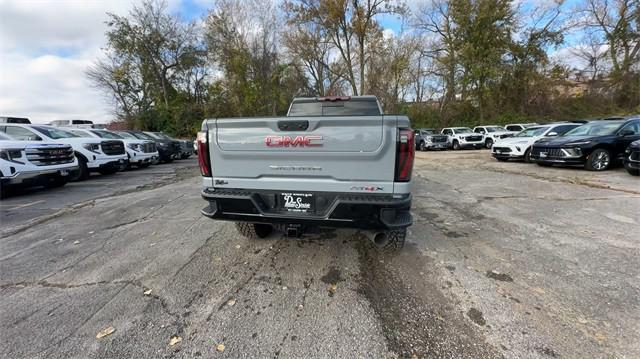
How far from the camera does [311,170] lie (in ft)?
8.53

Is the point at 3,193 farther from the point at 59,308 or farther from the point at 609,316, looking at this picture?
the point at 609,316

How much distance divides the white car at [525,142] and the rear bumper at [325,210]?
1125 centimetres

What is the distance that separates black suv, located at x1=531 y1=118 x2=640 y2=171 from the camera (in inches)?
317

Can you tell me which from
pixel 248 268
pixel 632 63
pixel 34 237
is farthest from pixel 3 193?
pixel 632 63

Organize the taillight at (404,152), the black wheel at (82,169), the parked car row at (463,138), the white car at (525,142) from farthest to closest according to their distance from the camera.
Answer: the parked car row at (463,138)
the white car at (525,142)
the black wheel at (82,169)
the taillight at (404,152)

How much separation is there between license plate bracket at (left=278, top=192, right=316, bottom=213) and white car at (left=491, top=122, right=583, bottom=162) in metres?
11.9

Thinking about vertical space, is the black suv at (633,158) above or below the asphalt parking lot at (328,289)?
above

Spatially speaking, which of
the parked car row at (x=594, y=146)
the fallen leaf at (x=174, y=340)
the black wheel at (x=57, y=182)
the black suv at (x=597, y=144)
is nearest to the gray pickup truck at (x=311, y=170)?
the fallen leaf at (x=174, y=340)

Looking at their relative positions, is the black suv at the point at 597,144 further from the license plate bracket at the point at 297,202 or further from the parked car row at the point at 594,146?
the license plate bracket at the point at 297,202

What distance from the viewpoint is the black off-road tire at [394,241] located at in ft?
9.96

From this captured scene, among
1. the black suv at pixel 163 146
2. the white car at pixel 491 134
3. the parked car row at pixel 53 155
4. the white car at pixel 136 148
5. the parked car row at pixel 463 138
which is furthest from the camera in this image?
the parked car row at pixel 463 138

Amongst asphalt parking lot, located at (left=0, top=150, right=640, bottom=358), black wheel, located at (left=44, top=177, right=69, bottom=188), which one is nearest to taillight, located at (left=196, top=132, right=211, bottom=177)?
asphalt parking lot, located at (left=0, top=150, right=640, bottom=358)

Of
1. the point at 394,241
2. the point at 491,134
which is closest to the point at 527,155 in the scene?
the point at 491,134

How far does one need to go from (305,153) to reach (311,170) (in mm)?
175
